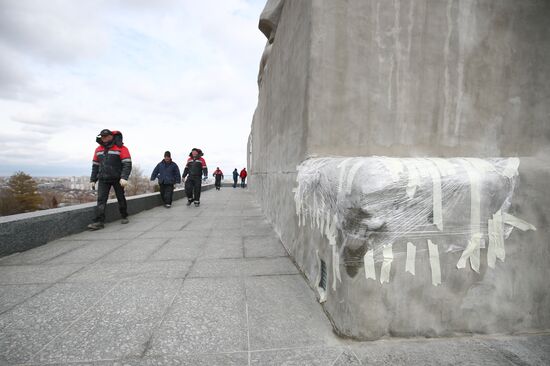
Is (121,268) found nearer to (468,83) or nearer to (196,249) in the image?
(196,249)

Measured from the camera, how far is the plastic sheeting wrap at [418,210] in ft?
5.87

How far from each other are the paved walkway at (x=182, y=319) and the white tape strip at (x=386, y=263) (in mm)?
439

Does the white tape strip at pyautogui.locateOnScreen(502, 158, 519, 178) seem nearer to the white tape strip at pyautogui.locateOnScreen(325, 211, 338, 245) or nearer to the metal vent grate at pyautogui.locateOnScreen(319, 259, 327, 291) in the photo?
the white tape strip at pyautogui.locateOnScreen(325, 211, 338, 245)

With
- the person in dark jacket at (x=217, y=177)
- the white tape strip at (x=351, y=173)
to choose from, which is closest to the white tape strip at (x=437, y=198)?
the white tape strip at (x=351, y=173)

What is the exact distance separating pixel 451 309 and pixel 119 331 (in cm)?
238

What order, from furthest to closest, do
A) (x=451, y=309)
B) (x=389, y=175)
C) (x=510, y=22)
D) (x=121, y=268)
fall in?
(x=121, y=268), (x=510, y=22), (x=451, y=309), (x=389, y=175)

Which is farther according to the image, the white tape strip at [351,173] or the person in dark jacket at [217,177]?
the person in dark jacket at [217,177]

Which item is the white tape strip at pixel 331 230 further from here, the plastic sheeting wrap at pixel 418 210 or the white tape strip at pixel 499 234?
the white tape strip at pixel 499 234

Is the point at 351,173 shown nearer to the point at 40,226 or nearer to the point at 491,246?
the point at 491,246

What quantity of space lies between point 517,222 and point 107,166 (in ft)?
20.0

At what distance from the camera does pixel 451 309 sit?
1927mm

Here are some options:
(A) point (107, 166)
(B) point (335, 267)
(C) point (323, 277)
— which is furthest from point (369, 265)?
(A) point (107, 166)

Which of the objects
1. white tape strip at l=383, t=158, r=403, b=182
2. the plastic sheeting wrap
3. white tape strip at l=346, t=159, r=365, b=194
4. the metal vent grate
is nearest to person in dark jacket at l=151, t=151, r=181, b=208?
the metal vent grate

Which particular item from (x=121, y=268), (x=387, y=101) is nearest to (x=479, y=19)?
(x=387, y=101)
